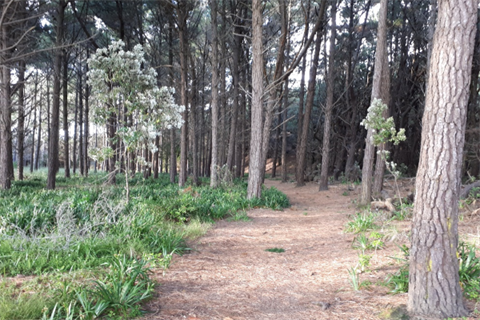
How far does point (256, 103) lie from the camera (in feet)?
29.8

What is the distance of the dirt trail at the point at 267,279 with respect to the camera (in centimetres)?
279

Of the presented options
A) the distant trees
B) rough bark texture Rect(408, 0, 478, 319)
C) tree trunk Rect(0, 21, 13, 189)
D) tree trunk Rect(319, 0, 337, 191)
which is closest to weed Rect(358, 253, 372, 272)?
rough bark texture Rect(408, 0, 478, 319)

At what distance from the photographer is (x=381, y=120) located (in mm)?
6660

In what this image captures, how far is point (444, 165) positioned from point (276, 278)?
7.35 ft

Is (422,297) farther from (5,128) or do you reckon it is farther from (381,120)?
(5,128)

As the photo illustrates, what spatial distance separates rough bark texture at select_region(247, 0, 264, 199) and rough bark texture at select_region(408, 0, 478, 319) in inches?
259

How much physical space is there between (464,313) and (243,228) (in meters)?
4.28

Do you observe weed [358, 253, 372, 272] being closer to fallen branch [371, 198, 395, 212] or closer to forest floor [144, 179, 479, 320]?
forest floor [144, 179, 479, 320]

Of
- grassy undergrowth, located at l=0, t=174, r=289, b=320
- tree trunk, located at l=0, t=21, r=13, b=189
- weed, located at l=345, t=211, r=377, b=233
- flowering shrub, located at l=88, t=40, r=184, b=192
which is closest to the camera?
grassy undergrowth, located at l=0, t=174, r=289, b=320

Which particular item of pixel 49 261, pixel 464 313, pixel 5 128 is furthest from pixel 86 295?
pixel 5 128

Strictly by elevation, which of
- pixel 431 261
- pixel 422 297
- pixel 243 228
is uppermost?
pixel 431 261

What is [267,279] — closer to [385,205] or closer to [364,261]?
[364,261]

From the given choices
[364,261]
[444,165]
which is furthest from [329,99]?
[444,165]

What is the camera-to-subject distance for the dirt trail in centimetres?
279
